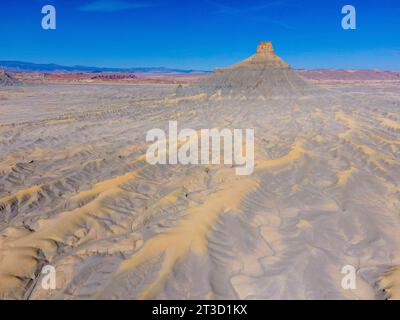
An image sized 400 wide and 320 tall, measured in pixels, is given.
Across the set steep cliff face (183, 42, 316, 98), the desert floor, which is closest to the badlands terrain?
the desert floor

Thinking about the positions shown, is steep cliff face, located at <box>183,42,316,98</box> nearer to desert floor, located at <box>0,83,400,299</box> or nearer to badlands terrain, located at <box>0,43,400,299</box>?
badlands terrain, located at <box>0,43,400,299</box>

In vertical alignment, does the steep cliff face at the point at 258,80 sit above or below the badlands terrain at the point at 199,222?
above

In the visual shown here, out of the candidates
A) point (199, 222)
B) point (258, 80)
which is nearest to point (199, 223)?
point (199, 222)

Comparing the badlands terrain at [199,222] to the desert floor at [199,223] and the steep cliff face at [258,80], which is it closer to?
the desert floor at [199,223]

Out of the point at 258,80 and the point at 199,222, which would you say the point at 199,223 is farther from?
the point at 258,80

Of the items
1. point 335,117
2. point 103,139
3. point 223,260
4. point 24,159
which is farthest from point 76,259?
point 335,117

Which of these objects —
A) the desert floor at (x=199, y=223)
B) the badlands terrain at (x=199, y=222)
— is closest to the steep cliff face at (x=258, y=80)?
the badlands terrain at (x=199, y=222)
